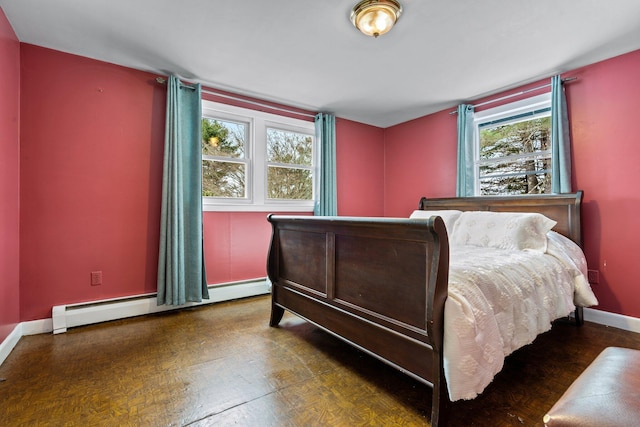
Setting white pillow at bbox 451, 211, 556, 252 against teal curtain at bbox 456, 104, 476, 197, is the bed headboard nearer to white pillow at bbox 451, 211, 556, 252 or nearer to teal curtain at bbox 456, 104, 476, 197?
teal curtain at bbox 456, 104, 476, 197

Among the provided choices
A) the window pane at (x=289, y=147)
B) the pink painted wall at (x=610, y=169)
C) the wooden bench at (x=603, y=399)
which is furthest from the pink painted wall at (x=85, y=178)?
the pink painted wall at (x=610, y=169)

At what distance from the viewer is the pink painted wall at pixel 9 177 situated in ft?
6.89

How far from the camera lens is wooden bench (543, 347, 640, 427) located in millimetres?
754

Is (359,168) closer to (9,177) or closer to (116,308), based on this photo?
(116,308)

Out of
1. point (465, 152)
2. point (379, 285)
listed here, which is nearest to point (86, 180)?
point (379, 285)

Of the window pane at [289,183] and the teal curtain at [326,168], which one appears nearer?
the window pane at [289,183]

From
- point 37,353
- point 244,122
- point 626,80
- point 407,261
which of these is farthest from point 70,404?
point 626,80

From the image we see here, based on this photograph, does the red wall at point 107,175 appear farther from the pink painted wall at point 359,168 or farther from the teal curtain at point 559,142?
the pink painted wall at point 359,168

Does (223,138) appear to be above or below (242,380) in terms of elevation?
above

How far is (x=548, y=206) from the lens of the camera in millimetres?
2871

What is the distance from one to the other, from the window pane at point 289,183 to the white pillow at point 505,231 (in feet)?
6.71

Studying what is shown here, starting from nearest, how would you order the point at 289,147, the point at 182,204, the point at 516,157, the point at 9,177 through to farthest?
the point at 9,177 < the point at 182,204 < the point at 516,157 < the point at 289,147

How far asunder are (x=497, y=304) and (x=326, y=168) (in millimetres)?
2899

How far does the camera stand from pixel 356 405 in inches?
61.2
